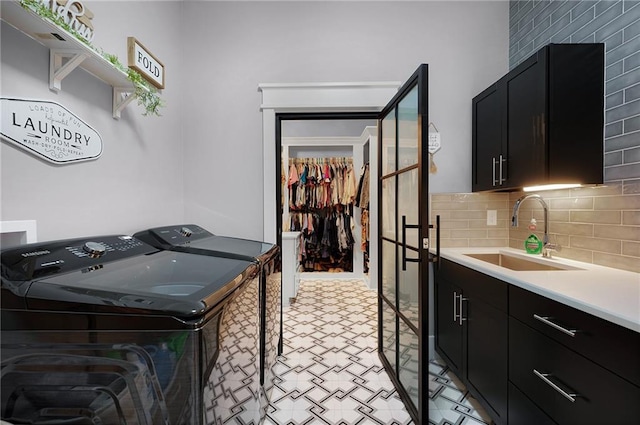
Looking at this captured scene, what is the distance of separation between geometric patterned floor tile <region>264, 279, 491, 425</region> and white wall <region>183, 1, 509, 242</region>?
3.47ft

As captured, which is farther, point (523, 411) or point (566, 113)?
point (566, 113)

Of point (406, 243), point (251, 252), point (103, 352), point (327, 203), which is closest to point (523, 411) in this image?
point (406, 243)

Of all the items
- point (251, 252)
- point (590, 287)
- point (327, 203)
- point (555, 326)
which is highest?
point (327, 203)

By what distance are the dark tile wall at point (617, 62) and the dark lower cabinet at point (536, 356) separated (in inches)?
34.2

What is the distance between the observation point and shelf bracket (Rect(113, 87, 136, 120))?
1683 mm

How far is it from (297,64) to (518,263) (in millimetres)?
2160

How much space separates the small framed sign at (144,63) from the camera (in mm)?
1554

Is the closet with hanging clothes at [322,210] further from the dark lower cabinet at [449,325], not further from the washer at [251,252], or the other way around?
the washer at [251,252]

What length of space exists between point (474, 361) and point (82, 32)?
2500mm

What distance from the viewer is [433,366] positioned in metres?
2.32

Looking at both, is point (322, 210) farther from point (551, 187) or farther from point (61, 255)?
point (61, 255)

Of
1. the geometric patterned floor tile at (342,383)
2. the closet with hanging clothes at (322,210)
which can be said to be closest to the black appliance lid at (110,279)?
the geometric patterned floor tile at (342,383)

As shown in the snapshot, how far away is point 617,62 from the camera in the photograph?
5.24ft

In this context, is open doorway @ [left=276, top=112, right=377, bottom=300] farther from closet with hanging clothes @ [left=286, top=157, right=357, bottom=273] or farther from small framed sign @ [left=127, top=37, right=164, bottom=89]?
small framed sign @ [left=127, top=37, right=164, bottom=89]
